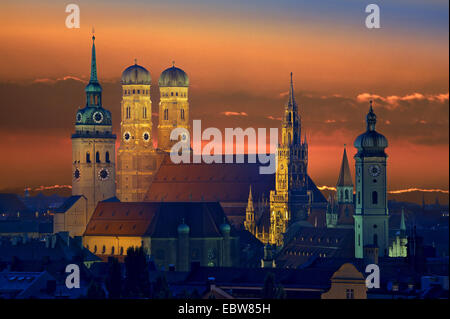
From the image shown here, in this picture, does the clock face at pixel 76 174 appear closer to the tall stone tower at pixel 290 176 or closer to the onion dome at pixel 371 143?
the tall stone tower at pixel 290 176

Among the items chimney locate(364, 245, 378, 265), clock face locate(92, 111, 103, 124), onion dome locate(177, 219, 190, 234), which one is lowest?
chimney locate(364, 245, 378, 265)

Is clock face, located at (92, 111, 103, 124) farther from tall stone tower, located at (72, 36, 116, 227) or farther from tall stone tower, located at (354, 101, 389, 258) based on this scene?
tall stone tower, located at (354, 101, 389, 258)

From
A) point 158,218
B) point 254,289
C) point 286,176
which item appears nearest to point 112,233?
point 158,218

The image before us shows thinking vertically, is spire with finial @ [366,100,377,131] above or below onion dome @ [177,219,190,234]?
above

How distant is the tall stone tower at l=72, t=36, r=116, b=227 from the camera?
189 metres

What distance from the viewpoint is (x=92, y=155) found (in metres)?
189

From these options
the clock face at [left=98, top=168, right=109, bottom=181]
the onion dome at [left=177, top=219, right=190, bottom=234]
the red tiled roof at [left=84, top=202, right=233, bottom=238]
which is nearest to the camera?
the onion dome at [left=177, top=219, right=190, bottom=234]

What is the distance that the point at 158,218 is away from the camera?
166375mm

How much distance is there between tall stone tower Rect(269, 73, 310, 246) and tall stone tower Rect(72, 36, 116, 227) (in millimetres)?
18452

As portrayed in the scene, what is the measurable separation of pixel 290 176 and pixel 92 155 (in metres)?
22.5

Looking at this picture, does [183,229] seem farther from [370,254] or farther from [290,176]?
[290,176]

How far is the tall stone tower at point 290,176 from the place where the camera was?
640ft

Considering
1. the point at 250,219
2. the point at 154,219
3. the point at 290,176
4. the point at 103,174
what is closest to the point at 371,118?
the point at 154,219

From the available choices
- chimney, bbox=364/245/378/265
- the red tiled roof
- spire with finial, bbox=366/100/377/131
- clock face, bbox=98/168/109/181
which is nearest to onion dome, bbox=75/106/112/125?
clock face, bbox=98/168/109/181
